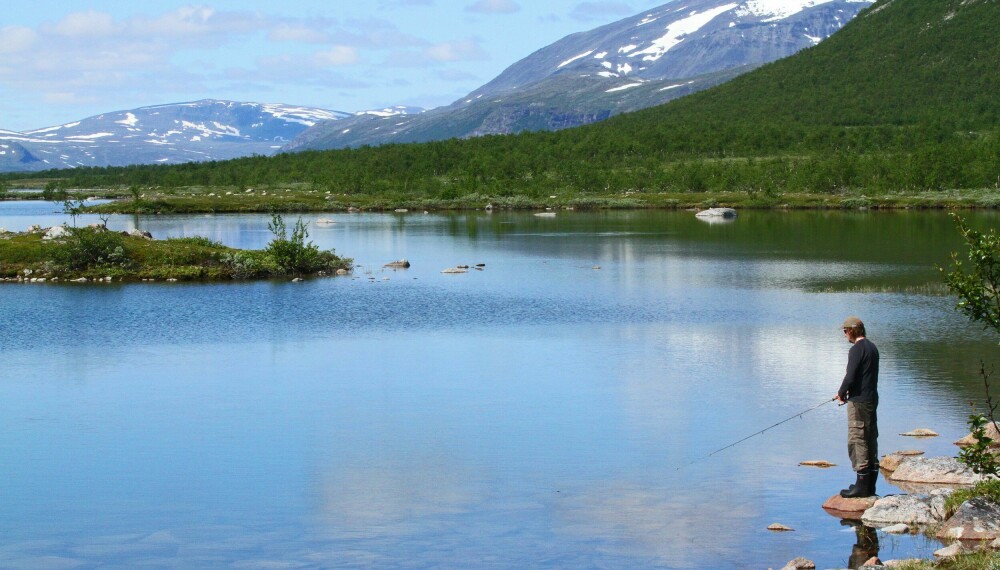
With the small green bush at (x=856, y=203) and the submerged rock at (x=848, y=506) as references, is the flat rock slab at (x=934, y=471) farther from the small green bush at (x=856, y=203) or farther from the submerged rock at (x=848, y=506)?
the small green bush at (x=856, y=203)

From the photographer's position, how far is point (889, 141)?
177250 millimetres

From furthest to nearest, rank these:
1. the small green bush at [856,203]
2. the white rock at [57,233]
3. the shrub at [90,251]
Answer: the small green bush at [856,203] < the white rock at [57,233] < the shrub at [90,251]

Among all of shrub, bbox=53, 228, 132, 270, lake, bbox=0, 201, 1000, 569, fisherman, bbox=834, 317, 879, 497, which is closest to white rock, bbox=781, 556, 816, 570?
lake, bbox=0, 201, 1000, 569

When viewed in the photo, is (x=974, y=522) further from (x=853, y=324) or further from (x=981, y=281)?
(x=853, y=324)

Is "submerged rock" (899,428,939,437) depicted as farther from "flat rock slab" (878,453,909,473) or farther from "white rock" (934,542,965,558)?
"white rock" (934,542,965,558)

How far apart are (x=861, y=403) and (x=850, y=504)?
1.59 m

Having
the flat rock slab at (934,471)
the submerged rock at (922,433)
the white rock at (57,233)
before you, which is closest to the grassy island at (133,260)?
the white rock at (57,233)

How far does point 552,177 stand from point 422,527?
167454 millimetres

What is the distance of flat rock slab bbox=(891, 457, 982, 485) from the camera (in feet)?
59.6

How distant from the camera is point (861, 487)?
1747 cm

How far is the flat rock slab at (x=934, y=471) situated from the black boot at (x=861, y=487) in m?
1.48

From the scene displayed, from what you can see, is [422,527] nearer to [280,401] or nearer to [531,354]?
[280,401]

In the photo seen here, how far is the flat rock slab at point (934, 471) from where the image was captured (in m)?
18.2

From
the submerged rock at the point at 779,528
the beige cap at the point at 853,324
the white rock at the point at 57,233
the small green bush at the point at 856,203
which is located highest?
the small green bush at the point at 856,203
